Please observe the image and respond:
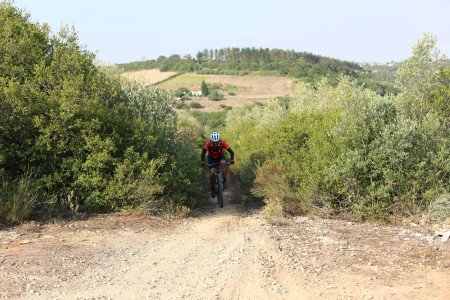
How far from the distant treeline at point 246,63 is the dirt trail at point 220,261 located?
3600 inches

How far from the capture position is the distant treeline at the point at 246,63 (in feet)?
352

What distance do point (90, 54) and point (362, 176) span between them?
8200 mm

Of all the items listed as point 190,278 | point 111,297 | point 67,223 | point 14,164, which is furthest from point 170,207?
point 111,297

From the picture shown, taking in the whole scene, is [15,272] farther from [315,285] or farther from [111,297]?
[315,285]

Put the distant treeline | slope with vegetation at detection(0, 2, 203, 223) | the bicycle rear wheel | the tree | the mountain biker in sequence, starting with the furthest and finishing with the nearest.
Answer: the distant treeline, the tree, the mountain biker, the bicycle rear wheel, slope with vegetation at detection(0, 2, 203, 223)

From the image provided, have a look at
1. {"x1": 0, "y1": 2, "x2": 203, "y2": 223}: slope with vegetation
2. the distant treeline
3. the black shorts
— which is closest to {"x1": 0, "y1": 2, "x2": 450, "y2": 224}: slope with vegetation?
{"x1": 0, "y1": 2, "x2": 203, "y2": 223}: slope with vegetation

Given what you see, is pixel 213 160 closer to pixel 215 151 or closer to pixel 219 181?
pixel 215 151

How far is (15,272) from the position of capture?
6.63m

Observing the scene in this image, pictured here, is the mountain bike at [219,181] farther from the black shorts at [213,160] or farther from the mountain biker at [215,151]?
the black shorts at [213,160]

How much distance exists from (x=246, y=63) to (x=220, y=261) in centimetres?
11558

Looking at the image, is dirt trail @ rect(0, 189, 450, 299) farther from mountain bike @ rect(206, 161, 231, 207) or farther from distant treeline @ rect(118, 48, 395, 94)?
distant treeline @ rect(118, 48, 395, 94)

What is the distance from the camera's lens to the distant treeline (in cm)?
10744

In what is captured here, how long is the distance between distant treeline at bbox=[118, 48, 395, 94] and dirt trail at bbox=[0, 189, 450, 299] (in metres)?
91.4

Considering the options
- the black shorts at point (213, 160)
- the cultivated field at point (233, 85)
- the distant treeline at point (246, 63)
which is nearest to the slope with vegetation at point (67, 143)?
the black shorts at point (213, 160)
